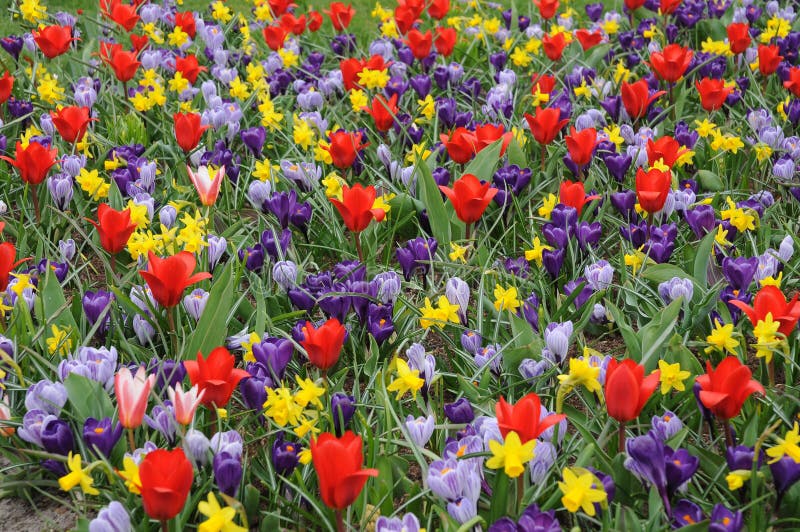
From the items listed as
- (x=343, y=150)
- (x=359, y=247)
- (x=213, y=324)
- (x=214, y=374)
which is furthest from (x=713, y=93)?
(x=214, y=374)

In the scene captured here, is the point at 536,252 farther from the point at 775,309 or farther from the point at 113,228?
the point at 113,228

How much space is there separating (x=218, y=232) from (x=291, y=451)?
5.24ft

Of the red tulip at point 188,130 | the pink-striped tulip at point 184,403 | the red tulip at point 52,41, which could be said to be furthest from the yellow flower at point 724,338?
the red tulip at point 52,41

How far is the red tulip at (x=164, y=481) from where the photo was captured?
1.86m

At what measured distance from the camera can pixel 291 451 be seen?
89.0 inches

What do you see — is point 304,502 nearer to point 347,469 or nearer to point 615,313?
point 347,469

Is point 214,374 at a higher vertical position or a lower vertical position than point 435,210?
higher

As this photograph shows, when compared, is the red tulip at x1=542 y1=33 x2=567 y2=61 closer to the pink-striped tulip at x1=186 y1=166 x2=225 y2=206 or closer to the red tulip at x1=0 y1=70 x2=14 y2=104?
the pink-striped tulip at x1=186 y1=166 x2=225 y2=206

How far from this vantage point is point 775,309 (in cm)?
247

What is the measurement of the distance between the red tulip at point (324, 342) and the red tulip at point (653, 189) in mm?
1321

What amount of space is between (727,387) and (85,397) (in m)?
1.60

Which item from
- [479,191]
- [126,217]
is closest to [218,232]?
[126,217]

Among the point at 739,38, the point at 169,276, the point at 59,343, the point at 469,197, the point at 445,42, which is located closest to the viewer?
the point at 169,276

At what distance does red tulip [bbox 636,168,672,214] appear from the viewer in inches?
127
